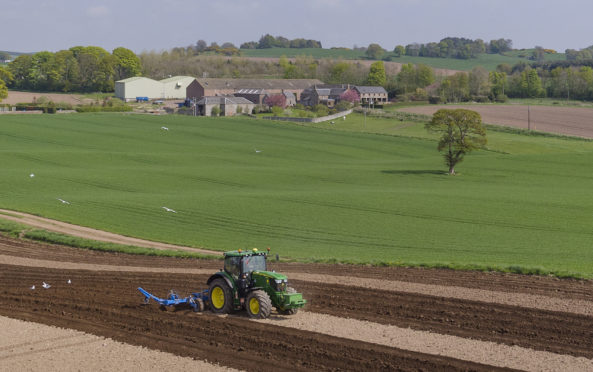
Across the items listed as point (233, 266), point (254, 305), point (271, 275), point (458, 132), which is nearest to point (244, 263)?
point (233, 266)

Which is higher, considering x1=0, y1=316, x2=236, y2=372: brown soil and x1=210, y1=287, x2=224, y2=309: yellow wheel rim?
x1=210, y1=287, x2=224, y2=309: yellow wheel rim

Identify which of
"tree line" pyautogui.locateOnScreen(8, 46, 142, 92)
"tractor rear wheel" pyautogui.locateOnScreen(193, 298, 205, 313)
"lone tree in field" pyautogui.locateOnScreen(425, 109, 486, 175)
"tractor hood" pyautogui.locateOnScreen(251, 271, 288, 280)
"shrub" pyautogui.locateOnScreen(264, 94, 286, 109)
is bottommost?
"tractor rear wheel" pyautogui.locateOnScreen(193, 298, 205, 313)

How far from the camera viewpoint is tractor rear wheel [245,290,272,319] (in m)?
22.2

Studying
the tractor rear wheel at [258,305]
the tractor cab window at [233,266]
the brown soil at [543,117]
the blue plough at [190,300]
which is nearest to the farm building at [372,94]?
the brown soil at [543,117]

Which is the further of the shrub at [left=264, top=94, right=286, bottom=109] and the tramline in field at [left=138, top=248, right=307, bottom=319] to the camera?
the shrub at [left=264, top=94, right=286, bottom=109]

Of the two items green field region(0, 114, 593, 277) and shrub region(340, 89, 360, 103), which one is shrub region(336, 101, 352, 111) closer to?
shrub region(340, 89, 360, 103)

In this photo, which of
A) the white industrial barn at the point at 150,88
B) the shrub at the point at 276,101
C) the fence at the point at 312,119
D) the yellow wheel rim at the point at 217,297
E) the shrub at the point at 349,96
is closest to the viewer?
the yellow wheel rim at the point at 217,297

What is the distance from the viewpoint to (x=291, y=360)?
18.9 metres

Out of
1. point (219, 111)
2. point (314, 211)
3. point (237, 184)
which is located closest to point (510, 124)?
point (219, 111)

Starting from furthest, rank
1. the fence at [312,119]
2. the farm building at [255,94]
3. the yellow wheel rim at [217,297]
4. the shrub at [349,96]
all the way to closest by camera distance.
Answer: the shrub at [349,96] → the farm building at [255,94] → the fence at [312,119] → the yellow wheel rim at [217,297]

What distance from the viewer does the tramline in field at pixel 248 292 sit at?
22.3 metres

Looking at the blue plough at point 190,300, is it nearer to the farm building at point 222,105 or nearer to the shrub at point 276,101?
the farm building at point 222,105

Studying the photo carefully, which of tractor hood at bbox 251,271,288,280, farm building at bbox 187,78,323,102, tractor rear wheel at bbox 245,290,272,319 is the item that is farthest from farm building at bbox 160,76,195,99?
tractor rear wheel at bbox 245,290,272,319

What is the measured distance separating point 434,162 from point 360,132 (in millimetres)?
27881
